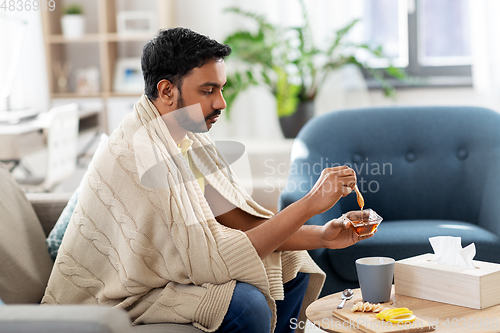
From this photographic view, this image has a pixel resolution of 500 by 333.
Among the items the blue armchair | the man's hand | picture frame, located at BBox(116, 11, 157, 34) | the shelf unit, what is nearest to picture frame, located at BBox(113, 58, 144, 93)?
the shelf unit

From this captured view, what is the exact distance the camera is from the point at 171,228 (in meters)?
1.16

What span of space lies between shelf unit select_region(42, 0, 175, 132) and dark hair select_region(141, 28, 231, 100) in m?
2.36

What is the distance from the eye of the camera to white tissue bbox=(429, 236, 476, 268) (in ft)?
3.79

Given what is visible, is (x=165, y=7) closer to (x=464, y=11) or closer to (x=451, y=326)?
(x=464, y=11)

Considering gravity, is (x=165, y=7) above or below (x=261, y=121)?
above

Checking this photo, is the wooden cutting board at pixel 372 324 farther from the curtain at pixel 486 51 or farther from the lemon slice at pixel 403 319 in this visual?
the curtain at pixel 486 51

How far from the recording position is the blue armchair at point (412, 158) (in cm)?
201

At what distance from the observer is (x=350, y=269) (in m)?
1.75

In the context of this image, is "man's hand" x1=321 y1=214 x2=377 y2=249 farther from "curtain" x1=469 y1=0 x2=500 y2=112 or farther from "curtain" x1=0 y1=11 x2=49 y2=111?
"curtain" x1=0 y1=11 x2=49 y2=111

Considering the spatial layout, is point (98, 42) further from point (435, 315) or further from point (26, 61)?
point (435, 315)

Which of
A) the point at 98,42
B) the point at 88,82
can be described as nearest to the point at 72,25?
the point at 98,42

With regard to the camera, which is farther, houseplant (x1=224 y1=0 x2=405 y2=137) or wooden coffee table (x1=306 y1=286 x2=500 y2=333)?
houseplant (x1=224 y1=0 x2=405 y2=137)

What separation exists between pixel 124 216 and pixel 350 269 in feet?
2.90

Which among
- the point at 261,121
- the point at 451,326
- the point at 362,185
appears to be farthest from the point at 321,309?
the point at 261,121
